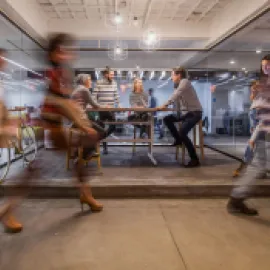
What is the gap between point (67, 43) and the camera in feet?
9.05

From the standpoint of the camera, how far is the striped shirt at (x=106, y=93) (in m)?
6.18

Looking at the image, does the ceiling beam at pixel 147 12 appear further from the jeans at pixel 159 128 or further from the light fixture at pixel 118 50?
the jeans at pixel 159 128

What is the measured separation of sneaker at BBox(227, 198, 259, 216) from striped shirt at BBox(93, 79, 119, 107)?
350 centimetres

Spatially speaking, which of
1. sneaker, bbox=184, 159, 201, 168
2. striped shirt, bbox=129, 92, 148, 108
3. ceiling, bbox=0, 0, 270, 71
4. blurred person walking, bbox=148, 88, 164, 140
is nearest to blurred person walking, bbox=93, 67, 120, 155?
striped shirt, bbox=129, 92, 148, 108

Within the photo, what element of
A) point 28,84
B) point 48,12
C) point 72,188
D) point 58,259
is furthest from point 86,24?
point 58,259

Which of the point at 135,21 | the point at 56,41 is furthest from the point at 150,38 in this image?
the point at 56,41

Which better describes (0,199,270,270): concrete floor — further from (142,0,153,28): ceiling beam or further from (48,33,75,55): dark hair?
(142,0,153,28): ceiling beam

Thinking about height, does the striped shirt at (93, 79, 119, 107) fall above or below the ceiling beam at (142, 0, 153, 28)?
below

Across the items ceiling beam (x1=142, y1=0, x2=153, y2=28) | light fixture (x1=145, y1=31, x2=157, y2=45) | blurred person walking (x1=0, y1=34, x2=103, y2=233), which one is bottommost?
blurred person walking (x1=0, y1=34, x2=103, y2=233)

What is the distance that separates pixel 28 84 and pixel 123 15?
2.44 metres

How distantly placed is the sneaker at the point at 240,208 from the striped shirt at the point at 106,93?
3.50 meters

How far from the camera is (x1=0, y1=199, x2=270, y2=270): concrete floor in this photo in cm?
217

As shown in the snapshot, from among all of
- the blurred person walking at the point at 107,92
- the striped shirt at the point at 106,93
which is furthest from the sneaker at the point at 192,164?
the striped shirt at the point at 106,93

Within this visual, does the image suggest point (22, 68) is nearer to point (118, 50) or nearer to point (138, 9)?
point (118, 50)
